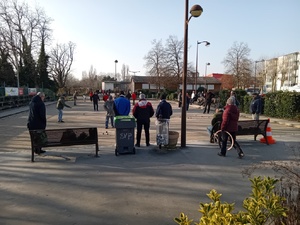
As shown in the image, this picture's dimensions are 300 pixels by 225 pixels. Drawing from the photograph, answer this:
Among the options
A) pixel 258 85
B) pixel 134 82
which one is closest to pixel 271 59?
pixel 258 85

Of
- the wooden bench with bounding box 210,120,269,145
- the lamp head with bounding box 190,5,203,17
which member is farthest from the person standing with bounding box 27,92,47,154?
the wooden bench with bounding box 210,120,269,145

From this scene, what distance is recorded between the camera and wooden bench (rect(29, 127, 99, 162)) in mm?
6334

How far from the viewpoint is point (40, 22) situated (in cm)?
4469

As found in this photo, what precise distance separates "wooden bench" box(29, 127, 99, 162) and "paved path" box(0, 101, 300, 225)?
42 cm

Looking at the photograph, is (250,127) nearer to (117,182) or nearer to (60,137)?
(117,182)

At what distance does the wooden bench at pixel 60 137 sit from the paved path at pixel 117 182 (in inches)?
16.6

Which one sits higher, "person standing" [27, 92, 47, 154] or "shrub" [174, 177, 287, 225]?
"person standing" [27, 92, 47, 154]

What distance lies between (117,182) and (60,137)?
2514 mm

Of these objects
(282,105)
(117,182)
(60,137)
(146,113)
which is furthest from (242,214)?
(282,105)

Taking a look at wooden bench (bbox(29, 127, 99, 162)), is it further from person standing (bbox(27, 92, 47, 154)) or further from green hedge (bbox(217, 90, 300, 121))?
green hedge (bbox(217, 90, 300, 121))

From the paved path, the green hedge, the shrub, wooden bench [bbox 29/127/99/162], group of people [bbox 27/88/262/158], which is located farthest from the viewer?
the green hedge

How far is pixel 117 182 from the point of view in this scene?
16.4 feet

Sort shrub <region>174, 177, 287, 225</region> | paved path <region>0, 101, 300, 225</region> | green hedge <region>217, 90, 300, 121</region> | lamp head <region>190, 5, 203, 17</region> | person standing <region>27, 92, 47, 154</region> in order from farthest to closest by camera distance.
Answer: green hedge <region>217, 90, 300, 121</region> < lamp head <region>190, 5, 203, 17</region> < person standing <region>27, 92, 47, 154</region> < paved path <region>0, 101, 300, 225</region> < shrub <region>174, 177, 287, 225</region>

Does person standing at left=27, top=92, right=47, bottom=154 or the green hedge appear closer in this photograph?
person standing at left=27, top=92, right=47, bottom=154
